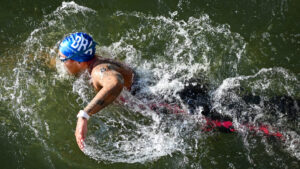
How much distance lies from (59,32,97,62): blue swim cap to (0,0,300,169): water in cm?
41

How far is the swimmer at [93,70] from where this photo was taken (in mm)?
4285

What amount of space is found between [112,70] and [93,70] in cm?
27

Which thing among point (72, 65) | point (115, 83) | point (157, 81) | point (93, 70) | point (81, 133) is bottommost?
point (81, 133)

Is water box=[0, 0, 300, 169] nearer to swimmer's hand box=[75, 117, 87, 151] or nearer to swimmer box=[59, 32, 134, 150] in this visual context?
swimmer box=[59, 32, 134, 150]

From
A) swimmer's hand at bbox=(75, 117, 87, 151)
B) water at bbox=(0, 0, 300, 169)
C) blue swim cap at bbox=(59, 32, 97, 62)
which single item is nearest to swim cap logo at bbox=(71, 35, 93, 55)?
blue swim cap at bbox=(59, 32, 97, 62)

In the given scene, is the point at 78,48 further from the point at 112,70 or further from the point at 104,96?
the point at 104,96

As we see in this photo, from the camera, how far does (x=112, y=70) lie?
456 centimetres

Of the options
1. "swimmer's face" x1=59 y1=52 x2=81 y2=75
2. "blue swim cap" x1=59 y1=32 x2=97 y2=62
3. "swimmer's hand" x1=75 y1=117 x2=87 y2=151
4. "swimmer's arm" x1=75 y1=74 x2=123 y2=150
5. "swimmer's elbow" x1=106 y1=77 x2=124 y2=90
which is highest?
"blue swim cap" x1=59 y1=32 x2=97 y2=62

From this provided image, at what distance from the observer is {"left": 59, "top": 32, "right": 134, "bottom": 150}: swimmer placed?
14.1 feet

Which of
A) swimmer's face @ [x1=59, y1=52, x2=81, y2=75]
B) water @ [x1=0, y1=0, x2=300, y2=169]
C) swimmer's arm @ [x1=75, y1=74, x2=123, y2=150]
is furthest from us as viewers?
water @ [x1=0, y1=0, x2=300, y2=169]

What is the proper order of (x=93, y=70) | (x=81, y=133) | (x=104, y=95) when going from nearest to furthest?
(x=81, y=133)
(x=104, y=95)
(x=93, y=70)

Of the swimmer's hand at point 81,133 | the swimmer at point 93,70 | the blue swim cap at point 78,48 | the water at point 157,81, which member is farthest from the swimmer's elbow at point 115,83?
the water at point 157,81

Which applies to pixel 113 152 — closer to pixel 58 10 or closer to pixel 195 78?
pixel 195 78

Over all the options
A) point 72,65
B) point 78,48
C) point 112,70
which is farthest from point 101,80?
point 72,65
